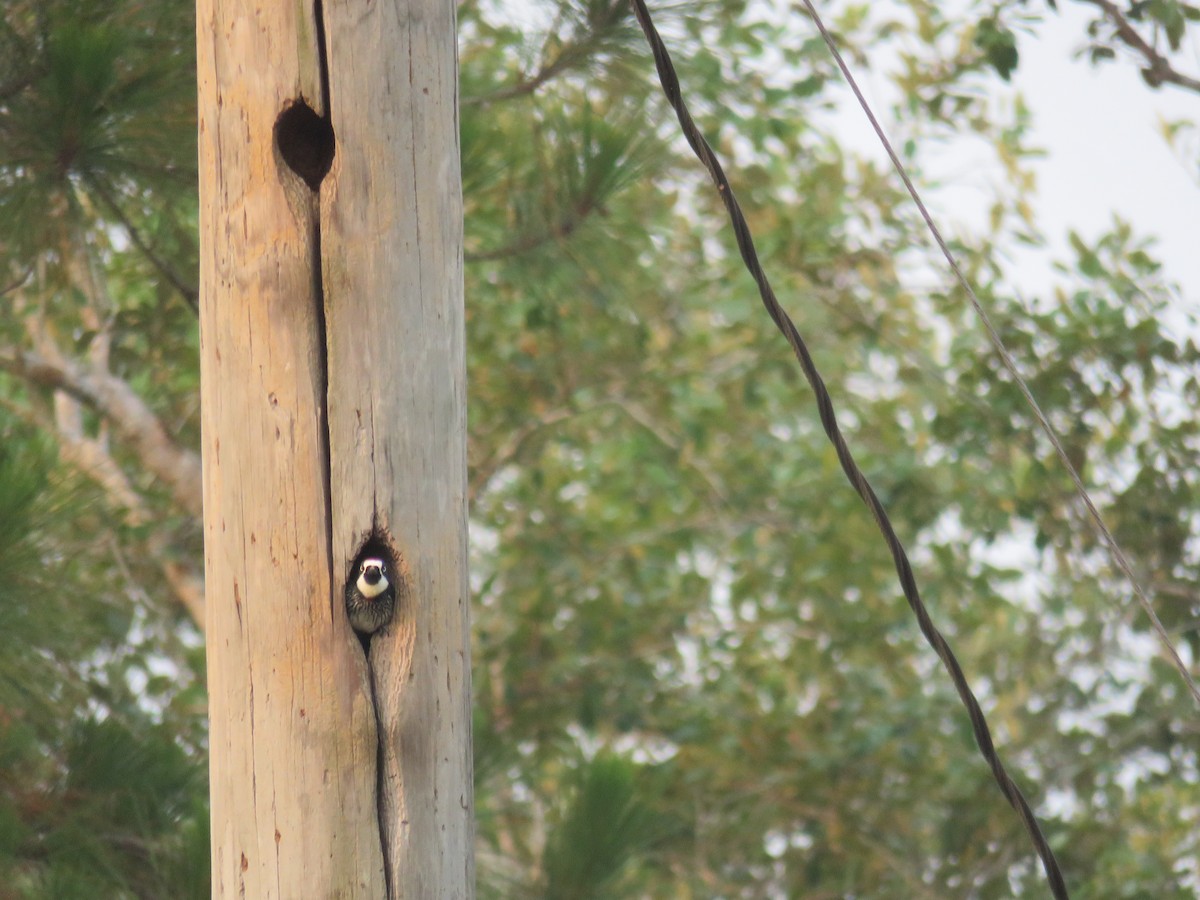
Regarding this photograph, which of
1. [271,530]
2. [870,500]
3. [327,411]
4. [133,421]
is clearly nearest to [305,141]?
[327,411]

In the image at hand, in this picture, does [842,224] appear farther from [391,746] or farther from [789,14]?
[391,746]

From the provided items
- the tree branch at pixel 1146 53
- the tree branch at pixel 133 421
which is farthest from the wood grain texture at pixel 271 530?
the tree branch at pixel 133 421

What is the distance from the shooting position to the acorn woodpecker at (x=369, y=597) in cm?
132

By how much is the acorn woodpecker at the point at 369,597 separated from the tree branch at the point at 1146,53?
236cm

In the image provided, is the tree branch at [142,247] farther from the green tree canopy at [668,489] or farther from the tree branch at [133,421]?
the tree branch at [133,421]

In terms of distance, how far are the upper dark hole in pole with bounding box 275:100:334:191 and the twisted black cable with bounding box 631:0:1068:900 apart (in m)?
0.58

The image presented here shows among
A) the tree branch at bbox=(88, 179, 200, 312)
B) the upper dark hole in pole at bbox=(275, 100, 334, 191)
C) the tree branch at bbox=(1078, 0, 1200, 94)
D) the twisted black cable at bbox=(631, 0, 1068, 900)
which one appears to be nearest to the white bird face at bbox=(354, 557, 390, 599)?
the upper dark hole in pole at bbox=(275, 100, 334, 191)

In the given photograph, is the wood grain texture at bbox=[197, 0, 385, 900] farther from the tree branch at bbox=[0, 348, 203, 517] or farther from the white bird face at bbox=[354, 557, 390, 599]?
the tree branch at bbox=[0, 348, 203, 517]

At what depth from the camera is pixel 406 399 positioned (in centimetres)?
137

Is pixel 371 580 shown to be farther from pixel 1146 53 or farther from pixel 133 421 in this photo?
pixel 133 421

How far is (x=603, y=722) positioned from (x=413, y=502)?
138 inches

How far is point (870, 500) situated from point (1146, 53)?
1.77 meters

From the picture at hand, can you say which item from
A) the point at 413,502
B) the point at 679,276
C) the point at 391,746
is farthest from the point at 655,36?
the point at 679,276

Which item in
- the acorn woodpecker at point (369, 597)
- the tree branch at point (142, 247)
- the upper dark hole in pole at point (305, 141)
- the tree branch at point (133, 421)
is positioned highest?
the tree branch at point (133, 421)
